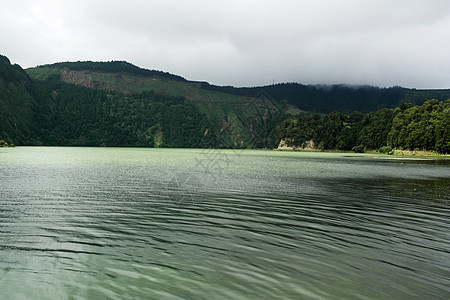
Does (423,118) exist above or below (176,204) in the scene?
above

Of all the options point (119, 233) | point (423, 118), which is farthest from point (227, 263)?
point (423, 118)

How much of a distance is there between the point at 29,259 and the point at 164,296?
18.8 feet

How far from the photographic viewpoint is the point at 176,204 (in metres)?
22.4

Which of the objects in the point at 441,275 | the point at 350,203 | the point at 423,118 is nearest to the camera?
the point at 441,275

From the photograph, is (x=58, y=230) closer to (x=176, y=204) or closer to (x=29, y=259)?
(x=29, y=259)

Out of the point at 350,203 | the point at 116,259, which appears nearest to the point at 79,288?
the point at 116,259

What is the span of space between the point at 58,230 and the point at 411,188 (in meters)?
32.6

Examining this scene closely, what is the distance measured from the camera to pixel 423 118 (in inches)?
6063

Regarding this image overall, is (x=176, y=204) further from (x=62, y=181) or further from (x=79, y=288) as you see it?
(x=62, y=181)

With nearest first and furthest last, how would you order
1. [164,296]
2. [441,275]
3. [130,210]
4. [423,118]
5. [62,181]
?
[164,296]
[441,275]
[130,210]
[62,181]
[423,118]

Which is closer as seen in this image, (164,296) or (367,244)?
(164,296)

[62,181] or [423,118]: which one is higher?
[423,118]

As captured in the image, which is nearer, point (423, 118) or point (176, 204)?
point (176, 204)

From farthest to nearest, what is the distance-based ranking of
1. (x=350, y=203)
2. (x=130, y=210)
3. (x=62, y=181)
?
(x=62, y=181)
(x=350, y=203)
(x=130, y=210)
